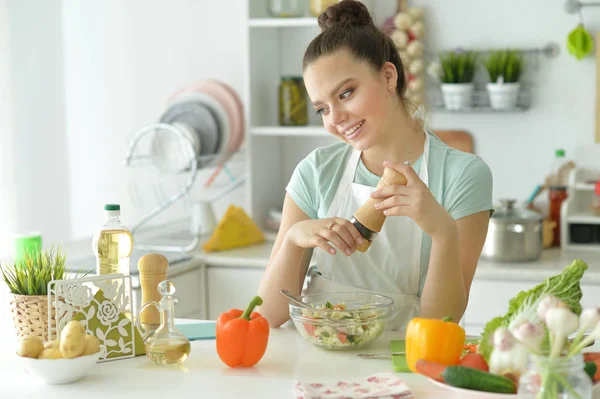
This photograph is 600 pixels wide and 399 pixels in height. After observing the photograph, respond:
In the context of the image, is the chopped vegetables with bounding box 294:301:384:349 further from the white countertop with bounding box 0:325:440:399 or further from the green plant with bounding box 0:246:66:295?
the green plant with bounding box 0:246:66:295

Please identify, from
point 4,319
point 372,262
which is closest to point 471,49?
point 372,262

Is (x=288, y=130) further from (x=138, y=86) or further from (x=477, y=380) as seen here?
(x=477, y=380)

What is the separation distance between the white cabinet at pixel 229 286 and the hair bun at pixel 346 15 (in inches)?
48.2

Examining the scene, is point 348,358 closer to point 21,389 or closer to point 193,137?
point 21,389

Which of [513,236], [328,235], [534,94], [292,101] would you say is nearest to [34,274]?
[328,235]

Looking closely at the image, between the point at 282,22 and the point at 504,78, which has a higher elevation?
the point at 282,22

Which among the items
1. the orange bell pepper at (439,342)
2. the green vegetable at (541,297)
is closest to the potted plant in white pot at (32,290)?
the orange bell pepper at (439,342)

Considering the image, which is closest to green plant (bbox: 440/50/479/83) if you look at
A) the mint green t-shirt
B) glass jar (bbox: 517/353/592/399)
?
the mint green t-shirt

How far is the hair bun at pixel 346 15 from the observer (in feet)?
6.67

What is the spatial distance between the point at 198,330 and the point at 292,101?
170 centimetres

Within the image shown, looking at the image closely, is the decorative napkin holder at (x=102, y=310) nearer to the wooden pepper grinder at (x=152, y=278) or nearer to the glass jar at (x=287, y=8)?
the wooden pepper grinder at (x=152, y=278)

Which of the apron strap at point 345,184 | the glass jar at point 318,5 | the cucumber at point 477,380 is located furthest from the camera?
the glass jar at point 318,5

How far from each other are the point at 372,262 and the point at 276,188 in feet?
5.16

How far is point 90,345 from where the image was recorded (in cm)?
154
